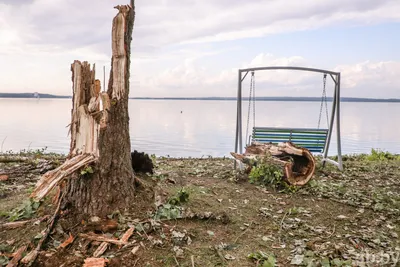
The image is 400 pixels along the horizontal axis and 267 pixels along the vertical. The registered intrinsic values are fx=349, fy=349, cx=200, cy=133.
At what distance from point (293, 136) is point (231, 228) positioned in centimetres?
448

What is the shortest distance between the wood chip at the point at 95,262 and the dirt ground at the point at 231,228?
0.09m

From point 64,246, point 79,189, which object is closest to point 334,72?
point 79,189

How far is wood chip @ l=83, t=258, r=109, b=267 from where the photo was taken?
365 centimetres

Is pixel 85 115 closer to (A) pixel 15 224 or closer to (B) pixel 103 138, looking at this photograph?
(B) pixel 103 138

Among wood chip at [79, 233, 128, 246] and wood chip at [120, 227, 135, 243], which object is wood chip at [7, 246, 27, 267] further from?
wood chip at [120, 227, 135, 243]

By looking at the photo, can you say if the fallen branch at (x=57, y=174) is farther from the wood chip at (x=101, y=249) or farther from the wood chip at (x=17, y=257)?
the wood chip at (x=101, y=249)

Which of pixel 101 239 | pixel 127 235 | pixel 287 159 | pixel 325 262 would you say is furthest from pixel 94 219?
pixel 287 159

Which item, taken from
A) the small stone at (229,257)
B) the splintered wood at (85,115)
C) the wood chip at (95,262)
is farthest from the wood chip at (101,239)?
the small stone at (229,257)

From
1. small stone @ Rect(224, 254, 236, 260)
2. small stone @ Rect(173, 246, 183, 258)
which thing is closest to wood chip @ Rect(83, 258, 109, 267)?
small stone @ Rect(173, 246, 183, 258)

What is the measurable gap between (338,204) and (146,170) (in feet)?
11.2

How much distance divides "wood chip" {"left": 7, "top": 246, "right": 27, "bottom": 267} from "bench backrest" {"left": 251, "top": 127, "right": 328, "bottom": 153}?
5.75m

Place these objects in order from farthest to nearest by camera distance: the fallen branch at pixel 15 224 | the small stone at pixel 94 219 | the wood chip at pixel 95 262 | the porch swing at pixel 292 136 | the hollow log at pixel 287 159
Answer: the porch swing at pixel 292 136, the hollow log at pixel 287 159, the fallen branch at pixel 15 224, the small stone at pixel 94 219, the wood chip at pixel 95 262

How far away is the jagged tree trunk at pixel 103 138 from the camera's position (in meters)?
4.52

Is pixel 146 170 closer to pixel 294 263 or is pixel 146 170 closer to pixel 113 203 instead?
pixel 113 203
